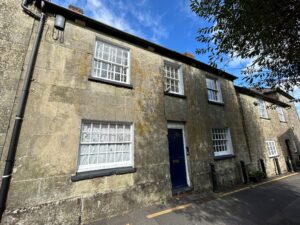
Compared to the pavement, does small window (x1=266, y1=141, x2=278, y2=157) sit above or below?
above

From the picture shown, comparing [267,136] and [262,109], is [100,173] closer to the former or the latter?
[267,136]

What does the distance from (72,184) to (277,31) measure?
6961 millimetres

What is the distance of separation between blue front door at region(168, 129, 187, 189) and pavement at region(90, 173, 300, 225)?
62 centimetres

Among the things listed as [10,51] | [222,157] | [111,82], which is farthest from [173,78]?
[10,51]

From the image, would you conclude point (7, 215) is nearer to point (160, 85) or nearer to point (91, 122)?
point (91, 122)

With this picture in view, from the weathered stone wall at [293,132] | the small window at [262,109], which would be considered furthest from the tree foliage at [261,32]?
the weathered stone wall at [293,132]

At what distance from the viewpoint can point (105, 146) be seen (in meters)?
5.24

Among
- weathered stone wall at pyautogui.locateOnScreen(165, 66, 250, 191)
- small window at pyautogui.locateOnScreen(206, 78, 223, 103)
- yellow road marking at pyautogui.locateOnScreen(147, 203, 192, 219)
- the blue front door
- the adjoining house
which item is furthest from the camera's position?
small window at pyautogui.locateOnScreen(206, 78, 223, 103)

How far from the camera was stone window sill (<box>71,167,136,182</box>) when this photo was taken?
175 inches

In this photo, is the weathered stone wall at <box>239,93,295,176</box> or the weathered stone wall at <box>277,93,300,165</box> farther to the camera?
the weathered stone wall at <box>277,93,300,165</box>

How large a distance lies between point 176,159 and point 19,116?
19.0 feet

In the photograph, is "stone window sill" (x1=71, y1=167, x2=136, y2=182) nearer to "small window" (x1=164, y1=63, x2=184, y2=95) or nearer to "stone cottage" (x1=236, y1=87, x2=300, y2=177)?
"small window" (x1=164, y1=63, x2=184, y2=95)

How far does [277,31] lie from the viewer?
3.86 meters

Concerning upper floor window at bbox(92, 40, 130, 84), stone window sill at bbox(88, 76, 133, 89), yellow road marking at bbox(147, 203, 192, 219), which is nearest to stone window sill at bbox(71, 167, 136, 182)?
yellow road marking at bbox(147, 203, 192, 219)
